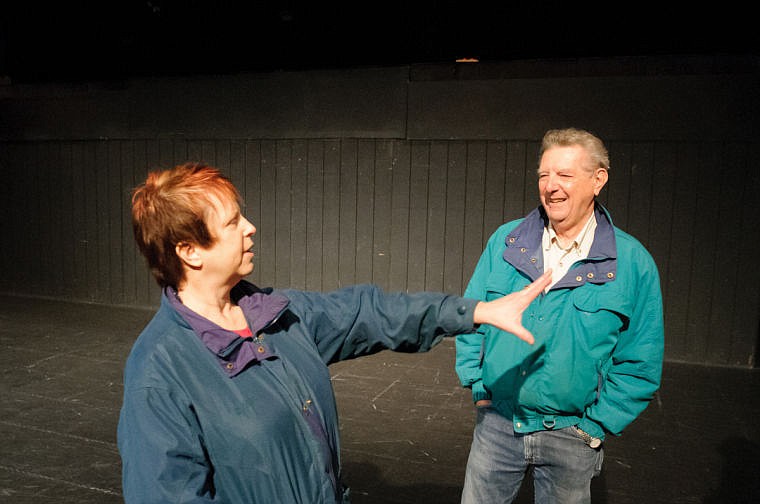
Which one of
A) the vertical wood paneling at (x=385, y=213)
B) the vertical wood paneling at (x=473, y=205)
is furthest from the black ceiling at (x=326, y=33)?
the vertical wood paneling at (x=473, y=205)

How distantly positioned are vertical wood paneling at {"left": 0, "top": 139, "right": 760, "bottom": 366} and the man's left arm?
396cm

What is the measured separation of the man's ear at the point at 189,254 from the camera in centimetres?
130

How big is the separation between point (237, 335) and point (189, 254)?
0.72 ft

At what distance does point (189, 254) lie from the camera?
4.30 ft

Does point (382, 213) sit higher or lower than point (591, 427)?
higher

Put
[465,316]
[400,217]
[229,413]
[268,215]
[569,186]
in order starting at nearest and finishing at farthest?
1. [229,413]
2. [465,316]
3. [569,186]
4. [400,217]
5. [268,215]

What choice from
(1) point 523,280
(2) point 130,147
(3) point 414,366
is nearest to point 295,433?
(1) point 523,280

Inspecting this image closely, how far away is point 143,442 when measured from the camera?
1.10 m

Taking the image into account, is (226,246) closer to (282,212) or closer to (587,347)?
(587,347)

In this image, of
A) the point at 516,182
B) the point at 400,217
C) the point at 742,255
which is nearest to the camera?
the point at 742,255

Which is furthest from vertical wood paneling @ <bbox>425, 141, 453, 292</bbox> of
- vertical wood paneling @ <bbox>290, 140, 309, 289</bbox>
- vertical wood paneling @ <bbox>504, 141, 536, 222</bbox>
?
vertical wood paneling @ <bbox>290, 140, 309, 289</bbox>

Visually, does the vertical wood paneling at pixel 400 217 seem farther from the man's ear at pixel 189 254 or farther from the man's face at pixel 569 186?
the man's ear at pixel 189 254

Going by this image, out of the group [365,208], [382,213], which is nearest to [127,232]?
[365,208]

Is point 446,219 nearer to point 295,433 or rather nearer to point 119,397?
point 119,397
